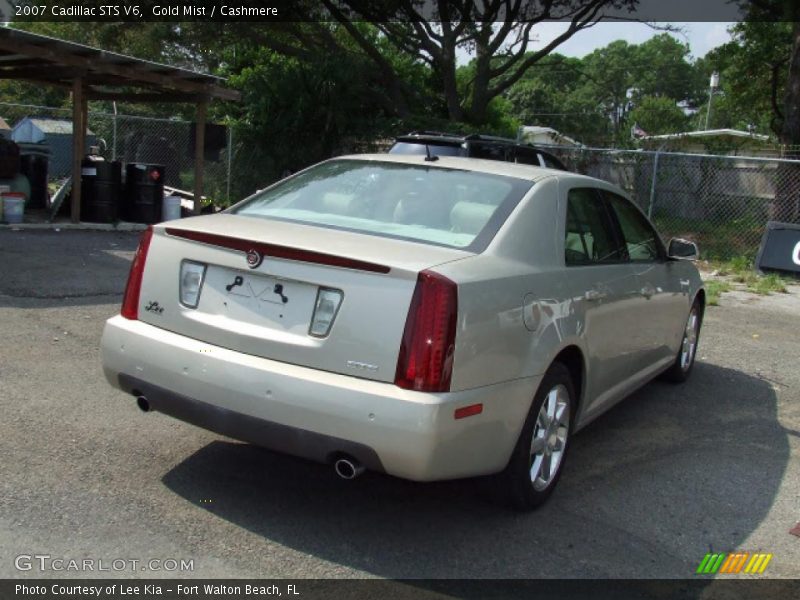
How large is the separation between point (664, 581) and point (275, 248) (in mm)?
2182

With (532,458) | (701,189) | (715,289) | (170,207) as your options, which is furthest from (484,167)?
(701,189)

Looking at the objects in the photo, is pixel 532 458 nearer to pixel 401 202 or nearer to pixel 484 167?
pixel 401 202

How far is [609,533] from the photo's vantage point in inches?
150

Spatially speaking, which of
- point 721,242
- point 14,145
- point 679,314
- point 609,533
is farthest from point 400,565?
point 721,242

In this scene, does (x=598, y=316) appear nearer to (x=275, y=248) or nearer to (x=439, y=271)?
(x=439, y=271)

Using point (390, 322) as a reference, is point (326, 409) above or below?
below

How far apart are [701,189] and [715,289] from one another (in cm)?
646

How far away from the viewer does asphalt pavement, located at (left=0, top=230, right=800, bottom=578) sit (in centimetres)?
338

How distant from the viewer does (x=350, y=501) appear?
13.0 feet

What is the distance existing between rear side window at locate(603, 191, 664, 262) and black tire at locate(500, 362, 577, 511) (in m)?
1.44

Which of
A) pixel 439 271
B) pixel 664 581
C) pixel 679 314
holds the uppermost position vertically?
pixel 439 271

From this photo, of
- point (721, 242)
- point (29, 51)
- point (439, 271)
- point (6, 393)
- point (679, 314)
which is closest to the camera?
point (439, 271)

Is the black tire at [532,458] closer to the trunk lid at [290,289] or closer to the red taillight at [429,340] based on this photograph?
the red taillight at [429,340]

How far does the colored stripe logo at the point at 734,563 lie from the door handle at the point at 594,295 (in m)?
1.37
